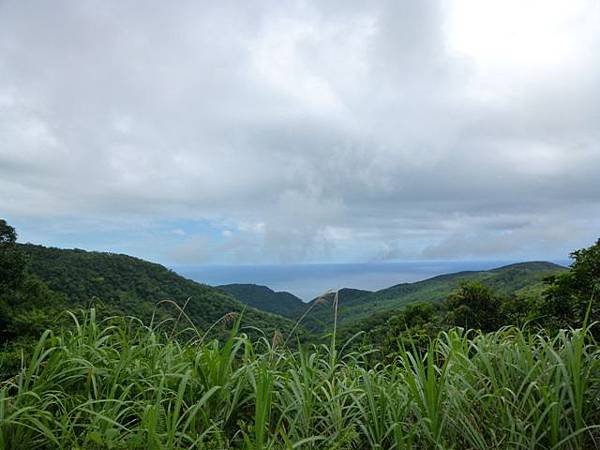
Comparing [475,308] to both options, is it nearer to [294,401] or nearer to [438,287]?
[294,401]

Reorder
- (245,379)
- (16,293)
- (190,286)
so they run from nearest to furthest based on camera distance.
A: 1. (245,379)
2. (16,293)
3. (190,286)

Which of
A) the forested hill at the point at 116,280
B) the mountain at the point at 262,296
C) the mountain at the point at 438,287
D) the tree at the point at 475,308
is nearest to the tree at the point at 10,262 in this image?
the tree at the point at 475,308

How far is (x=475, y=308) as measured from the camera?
12531 millimetres

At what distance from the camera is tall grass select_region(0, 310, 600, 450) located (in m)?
1.86

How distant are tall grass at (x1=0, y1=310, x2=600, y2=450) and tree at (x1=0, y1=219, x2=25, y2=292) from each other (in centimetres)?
924

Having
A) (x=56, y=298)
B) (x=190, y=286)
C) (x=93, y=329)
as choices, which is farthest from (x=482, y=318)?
(x=190, y=286)

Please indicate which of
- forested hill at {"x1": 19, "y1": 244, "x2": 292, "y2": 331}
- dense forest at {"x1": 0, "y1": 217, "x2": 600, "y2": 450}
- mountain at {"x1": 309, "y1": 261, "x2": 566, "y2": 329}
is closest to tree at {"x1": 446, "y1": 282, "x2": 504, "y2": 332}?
dense forest at {"x1": 0, "y1": 217, "x2": 600, "y2": 450}

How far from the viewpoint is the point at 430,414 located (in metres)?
1.94

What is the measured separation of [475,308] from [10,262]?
37.0 feet

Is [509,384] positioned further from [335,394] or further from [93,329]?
[93,329]

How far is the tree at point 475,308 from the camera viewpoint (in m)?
12.2

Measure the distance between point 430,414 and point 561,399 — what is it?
578 mm

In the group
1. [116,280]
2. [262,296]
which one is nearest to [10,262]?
[116,280]

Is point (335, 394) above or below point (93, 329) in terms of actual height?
below
